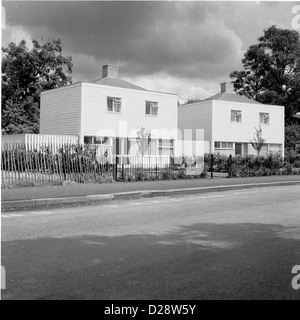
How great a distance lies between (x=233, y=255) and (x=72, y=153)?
43.7ft

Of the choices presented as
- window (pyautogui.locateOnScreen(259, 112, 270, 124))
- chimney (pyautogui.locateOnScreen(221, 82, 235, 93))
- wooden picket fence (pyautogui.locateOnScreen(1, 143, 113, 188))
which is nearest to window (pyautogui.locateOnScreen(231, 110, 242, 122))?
window (pyautogui.locateOnScreen(259, 112, 270, 124))

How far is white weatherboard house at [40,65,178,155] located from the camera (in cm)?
3005

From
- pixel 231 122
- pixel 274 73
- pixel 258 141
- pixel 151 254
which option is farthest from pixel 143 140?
pixel 151 254

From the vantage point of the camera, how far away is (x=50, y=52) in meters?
47.7

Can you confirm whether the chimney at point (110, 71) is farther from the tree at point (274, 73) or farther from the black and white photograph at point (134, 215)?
the tree at point (274, 73)

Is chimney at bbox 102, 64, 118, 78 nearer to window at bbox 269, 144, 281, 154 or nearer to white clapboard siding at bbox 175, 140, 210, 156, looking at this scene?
white clapboard siding at bbox 175, 140, 210, 156

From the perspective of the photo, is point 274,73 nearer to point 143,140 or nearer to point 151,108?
point 151,108

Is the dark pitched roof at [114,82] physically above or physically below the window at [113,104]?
above

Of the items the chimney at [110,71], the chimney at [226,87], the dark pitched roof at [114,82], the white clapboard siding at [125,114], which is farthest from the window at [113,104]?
the chimney at [226,87]

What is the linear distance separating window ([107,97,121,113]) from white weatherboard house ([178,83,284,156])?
9.67m

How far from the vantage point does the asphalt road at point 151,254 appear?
441 centimetres

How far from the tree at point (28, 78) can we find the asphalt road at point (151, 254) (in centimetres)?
3818

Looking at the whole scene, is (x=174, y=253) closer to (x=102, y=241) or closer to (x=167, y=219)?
(x=102, y=241)
